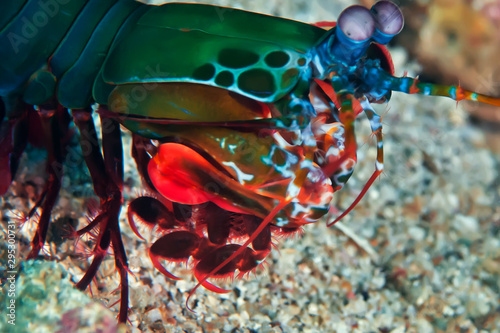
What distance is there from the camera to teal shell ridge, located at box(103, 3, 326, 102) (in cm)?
157

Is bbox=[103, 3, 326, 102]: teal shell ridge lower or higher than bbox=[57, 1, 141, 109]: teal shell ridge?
higher

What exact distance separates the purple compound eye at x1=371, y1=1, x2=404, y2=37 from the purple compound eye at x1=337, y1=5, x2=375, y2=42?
106 millimetres

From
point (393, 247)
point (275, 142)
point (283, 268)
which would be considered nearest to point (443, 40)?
point (393, 247)

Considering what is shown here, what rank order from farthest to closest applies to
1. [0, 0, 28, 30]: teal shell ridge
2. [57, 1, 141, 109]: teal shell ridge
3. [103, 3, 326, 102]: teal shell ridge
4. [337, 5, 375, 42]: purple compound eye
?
[0, 0, 28, 30]: teal shell ridge < [57, 1, 141, 109]: teal shell ridge < [103, 3, 326, 102]: teal shell ridge < [337, 5, 375, 42]: purple compound eye

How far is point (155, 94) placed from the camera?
5.41 ft

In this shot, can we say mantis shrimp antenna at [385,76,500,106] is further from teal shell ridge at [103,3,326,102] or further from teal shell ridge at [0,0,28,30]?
teal shell ridge at [0,0,28,30]

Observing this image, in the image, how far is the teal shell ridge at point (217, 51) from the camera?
157cm

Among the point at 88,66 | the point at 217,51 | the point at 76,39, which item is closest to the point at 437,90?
the point at 217,51

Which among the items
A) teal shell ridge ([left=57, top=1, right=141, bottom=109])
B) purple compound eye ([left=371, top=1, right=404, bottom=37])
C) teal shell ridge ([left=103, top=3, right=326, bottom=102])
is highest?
purple compound eye ([left=371, top=1, right=404, bottom=37])

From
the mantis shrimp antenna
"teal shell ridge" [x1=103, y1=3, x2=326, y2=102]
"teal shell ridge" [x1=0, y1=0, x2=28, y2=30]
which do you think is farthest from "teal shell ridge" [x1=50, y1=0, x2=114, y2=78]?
the mantis shrimp antenna

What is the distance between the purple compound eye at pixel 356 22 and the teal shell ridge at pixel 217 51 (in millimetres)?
190

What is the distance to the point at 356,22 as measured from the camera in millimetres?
1449

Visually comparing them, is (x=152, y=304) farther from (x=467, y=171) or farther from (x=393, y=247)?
(x=467, y=171)

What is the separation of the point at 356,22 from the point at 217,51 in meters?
0.51
